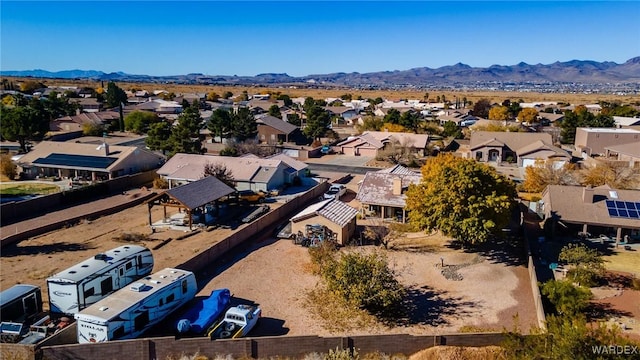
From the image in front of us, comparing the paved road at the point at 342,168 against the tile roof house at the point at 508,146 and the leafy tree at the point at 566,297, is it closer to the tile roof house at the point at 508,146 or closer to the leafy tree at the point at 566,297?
the tile roof house at the point at 508,146

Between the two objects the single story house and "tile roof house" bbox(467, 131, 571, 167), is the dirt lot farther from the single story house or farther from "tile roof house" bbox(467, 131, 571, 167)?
the single story house

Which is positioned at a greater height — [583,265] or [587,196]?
[587,196]

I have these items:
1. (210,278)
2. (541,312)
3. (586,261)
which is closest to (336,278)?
(210,278)

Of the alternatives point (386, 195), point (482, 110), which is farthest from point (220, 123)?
point (482, 110)

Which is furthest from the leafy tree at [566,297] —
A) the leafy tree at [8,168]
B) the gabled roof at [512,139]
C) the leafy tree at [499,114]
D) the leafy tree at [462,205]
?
the leafy tree at [499,114]

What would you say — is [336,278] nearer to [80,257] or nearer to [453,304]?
[453,304]

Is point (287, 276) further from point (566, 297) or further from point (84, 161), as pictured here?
point (84, 161)
